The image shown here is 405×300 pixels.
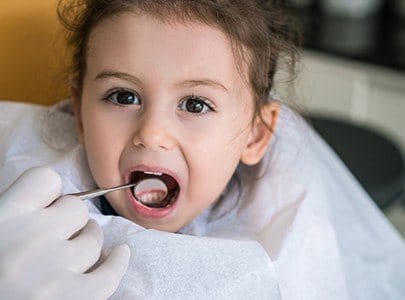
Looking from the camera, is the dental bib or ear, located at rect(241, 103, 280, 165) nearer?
the dental bib

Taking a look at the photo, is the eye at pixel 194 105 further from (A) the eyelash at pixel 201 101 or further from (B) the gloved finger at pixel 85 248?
(B) the gloved finger at pixel 85 248

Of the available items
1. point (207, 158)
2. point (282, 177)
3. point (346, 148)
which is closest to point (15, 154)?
point (207, 158)

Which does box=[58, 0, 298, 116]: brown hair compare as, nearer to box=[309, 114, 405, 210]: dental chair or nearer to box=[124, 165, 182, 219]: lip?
box=[124, 165, 182, 219]: lip

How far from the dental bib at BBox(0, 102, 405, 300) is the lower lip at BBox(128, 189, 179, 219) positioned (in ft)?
0.04

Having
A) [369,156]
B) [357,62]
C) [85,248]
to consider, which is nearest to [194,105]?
[85,248]

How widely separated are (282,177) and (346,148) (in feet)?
1.44

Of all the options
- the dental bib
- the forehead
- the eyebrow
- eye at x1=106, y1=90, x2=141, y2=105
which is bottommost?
the dental bib

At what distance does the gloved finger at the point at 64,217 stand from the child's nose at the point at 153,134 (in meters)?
0.12

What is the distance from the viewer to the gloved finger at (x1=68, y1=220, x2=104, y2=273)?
65cm

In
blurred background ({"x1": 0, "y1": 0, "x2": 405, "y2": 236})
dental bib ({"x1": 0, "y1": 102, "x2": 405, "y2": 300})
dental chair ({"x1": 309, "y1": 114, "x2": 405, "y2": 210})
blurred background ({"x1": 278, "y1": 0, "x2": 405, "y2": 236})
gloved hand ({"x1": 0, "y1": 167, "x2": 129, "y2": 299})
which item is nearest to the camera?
gloved hand ({"x1": 0, "y1": 167, "x2": 129, "y2": 299})

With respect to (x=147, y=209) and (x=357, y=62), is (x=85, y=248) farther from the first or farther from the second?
(x=357, y=62)

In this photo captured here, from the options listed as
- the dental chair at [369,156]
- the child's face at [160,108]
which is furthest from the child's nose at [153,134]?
the dental chair at [369,156]

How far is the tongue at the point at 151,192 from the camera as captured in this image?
811mm

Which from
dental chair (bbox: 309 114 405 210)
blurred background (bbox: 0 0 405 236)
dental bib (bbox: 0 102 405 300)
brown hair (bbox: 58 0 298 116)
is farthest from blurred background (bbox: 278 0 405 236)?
brown hair (bbox: 58 0 298 116)
